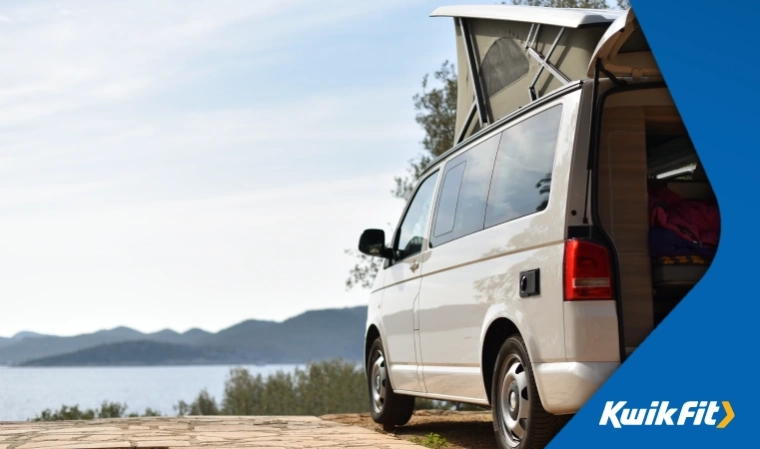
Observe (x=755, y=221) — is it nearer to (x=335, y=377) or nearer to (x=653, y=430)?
(x=653, y=430)

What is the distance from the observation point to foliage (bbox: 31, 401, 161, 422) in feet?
46.0

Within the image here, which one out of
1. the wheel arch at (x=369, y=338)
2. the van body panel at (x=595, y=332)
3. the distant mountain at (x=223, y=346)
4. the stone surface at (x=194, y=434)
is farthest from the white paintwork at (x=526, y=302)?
the distant mountain at (x=223, y=346)

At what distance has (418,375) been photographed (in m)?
8.09

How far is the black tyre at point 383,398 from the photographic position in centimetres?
921

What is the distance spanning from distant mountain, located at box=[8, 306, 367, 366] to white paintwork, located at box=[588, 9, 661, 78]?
4728cm

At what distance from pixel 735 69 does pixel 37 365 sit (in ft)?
202

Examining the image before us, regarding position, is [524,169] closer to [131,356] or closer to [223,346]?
[131,356]

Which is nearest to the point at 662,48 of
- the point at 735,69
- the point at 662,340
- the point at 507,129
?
the point at 735,69

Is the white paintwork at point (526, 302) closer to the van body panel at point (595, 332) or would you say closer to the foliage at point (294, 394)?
the van body panel at point (595, 332)

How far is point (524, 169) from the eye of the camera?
6215 mm

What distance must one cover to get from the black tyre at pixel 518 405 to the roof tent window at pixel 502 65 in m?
2.04

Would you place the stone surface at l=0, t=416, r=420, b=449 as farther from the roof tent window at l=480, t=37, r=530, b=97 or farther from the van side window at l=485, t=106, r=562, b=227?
the roof tent window at l=480, t=37, r=530, b=97

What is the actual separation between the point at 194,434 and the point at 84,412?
294 inches

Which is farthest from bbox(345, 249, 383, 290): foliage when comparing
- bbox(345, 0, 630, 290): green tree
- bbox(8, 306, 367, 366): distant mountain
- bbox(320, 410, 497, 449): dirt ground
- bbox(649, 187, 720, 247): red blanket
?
bbox(8, 306, 367, 366): distant mountain
